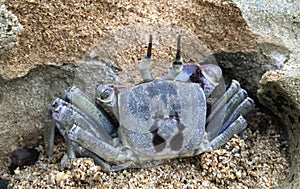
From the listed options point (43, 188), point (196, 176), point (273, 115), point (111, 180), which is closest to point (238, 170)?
point (196, 176)

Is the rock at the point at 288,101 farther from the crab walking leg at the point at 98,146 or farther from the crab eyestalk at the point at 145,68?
the crab walking leg at the point at 98,146

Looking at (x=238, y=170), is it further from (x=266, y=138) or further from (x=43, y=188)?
Result: (x=43, y=188)

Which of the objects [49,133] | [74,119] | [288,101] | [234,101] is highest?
[288,101]

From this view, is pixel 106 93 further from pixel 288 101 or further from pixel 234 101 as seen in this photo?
pixel 288 101

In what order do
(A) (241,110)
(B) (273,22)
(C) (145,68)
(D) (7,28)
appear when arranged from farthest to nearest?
(B) (273,22)
(A) (241,110)
(C) (145,68)
(D) (7,28)

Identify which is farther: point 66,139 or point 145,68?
point 66,139

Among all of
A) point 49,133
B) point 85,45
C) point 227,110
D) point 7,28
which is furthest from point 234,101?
point 7,28


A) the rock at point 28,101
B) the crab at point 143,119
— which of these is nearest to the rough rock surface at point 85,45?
the rock at point 28,101
